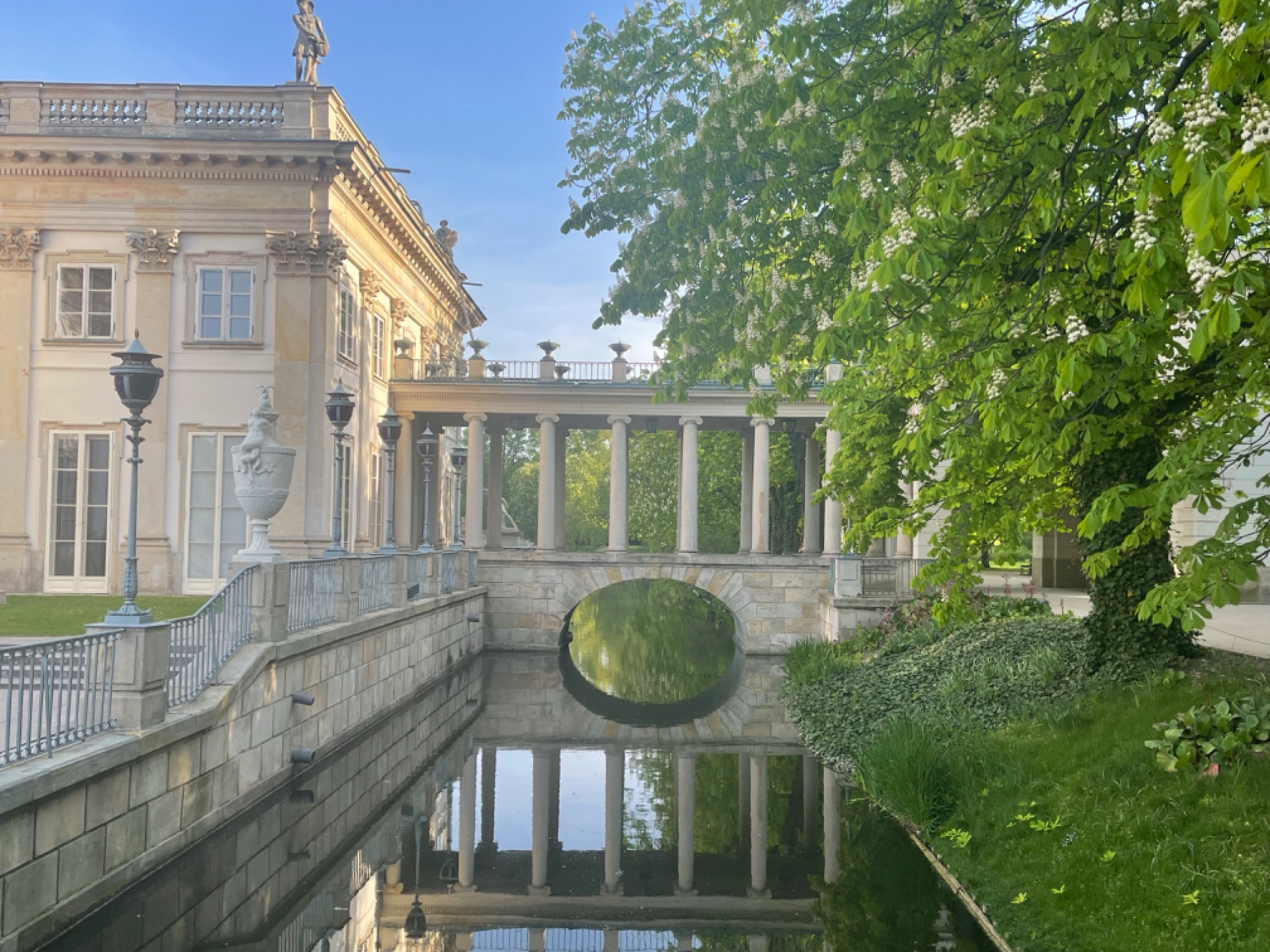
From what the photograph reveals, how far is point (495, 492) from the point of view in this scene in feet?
110

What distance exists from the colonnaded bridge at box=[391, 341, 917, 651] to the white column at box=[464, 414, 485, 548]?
0.03 meters

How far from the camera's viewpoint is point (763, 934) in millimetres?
8961

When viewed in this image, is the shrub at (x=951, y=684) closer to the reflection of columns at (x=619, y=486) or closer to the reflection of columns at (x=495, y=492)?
the reflection of columns at (x=619, y=486)

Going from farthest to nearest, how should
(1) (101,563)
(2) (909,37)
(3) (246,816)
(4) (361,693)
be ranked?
(1) (101,563) → (4) (361,693) → (3) (246,816) → (2) (909,37)

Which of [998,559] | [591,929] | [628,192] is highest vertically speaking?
[628,192]

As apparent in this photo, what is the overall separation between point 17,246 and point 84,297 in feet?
5.51

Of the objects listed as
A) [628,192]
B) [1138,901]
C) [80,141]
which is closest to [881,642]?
[628,192]

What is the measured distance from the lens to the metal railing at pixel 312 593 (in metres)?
13.2

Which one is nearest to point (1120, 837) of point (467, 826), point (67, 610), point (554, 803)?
point (467, 826)

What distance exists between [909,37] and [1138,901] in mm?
6412

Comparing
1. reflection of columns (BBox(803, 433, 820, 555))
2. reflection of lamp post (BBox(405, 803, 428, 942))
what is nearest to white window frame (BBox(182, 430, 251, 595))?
reflection of lamp post (BBox(405, 803, 428, 942))

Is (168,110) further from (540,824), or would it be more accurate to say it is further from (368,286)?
(540,824)

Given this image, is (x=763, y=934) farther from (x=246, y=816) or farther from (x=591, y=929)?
(x=246, y=816)

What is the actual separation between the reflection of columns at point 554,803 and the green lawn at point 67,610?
553 cm
